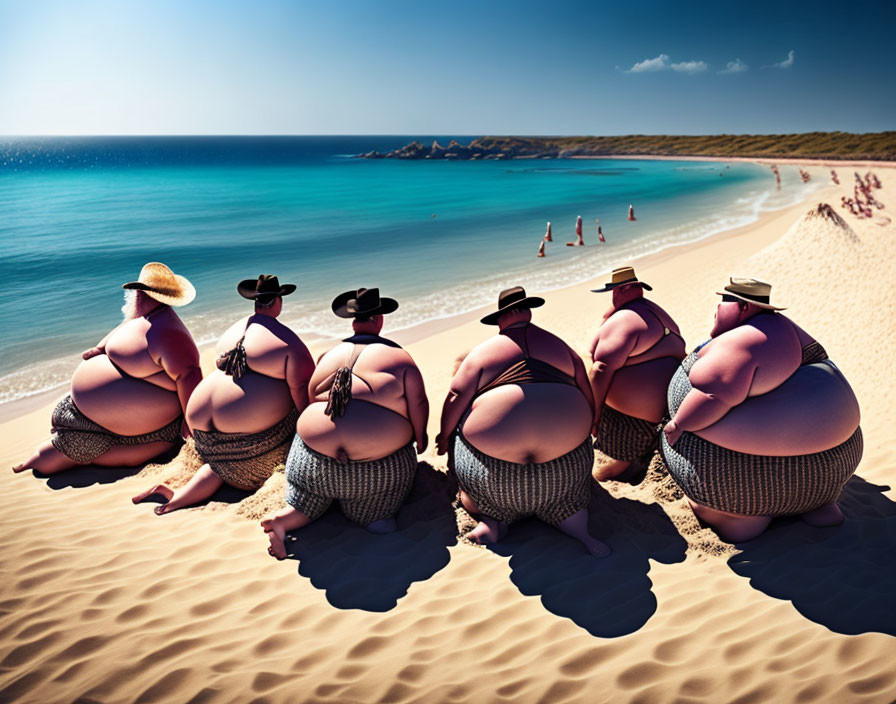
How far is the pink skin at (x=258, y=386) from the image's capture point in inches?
164

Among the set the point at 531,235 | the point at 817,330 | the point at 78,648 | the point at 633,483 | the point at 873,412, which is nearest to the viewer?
the point at 78,648

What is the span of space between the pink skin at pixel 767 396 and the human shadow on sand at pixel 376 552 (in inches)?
74.8

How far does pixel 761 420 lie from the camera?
129 inches

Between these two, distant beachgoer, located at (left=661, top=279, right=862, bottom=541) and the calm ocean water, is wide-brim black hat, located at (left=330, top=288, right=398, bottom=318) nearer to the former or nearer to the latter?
distant beachgoer, located at (left=661, top=279, right=862, bottom=541)

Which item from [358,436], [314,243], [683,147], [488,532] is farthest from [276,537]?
[683,147]

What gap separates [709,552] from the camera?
11.9 ft

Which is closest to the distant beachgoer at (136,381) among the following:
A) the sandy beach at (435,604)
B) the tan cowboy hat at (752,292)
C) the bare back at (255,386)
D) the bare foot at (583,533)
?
the sandy beach at (435,604)

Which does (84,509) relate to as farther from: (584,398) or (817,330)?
(817,330)

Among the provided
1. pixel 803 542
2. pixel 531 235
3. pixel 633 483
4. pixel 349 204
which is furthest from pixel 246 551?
pixel 349 204

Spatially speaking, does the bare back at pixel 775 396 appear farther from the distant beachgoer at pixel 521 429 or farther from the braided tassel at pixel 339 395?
Result: the braided tassel at pixel 339 395

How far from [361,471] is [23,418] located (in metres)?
6.67

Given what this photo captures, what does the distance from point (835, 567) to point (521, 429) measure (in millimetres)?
2050

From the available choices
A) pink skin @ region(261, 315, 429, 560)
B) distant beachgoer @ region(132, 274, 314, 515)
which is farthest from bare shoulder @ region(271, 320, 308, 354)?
pink skin @ region(261, 315, 429, 560)

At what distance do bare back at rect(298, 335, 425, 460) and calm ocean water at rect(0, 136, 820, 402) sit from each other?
774 centimetres
